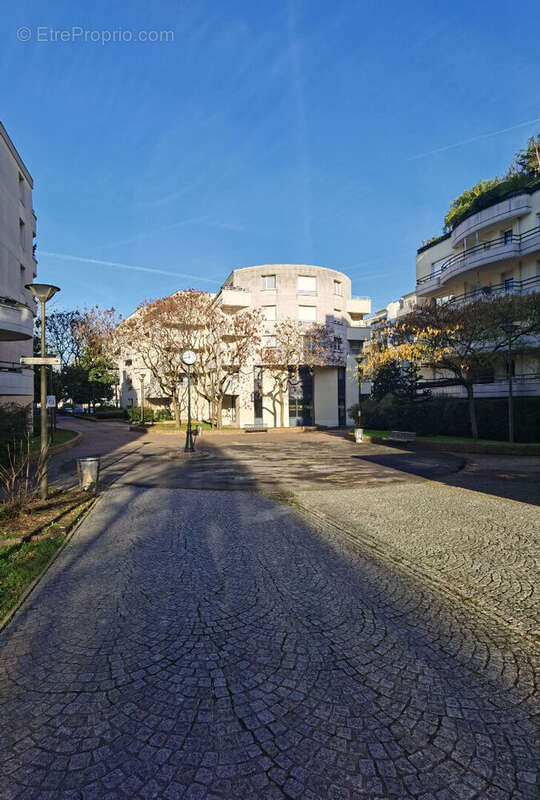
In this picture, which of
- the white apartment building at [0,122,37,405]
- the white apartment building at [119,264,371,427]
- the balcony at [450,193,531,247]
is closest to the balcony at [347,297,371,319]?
the white apartment building at [119,264,371,427]

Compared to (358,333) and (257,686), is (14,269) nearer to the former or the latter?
(257,686)

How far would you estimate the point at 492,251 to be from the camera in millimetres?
22609

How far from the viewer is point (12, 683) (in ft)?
8.70

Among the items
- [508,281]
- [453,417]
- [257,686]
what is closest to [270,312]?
[508,281]

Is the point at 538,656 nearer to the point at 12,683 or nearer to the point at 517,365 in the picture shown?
the point at 12,683

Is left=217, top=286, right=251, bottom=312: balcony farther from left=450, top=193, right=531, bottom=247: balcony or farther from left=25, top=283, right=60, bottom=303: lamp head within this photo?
left=25, top=283, right=60, bottom=303: lamp head

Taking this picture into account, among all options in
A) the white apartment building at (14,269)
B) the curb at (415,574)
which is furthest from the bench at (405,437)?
the white apartment building at (14,269)

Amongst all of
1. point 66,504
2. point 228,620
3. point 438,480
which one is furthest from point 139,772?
point 438,480

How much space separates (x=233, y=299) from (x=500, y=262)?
19396mm

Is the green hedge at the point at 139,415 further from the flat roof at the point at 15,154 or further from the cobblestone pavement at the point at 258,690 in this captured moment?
the cobblestone pavement at the point at 258,690

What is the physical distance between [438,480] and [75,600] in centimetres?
905

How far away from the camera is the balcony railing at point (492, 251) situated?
2144 cm

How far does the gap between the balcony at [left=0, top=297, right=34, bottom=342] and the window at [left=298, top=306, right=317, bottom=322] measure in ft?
75.0

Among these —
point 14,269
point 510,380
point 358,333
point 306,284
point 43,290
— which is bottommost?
point 510,380
